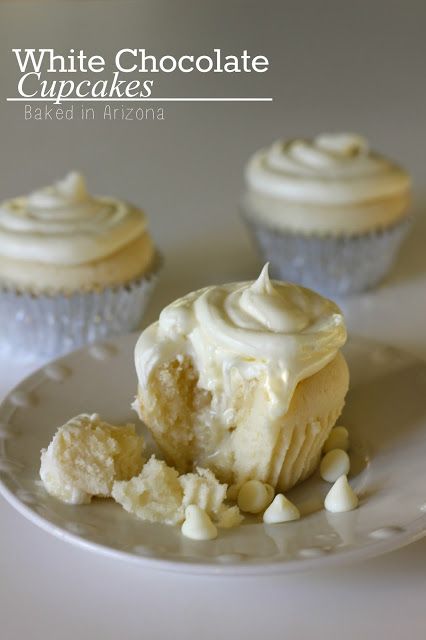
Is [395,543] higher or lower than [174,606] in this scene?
higher

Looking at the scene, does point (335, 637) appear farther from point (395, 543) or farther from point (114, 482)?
point (114, 482)

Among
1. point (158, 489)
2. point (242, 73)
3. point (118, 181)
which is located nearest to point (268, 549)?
point (158, 489)

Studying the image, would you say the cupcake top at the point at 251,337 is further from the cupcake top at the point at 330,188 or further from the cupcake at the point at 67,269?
the cupcake top at the point at 330,188

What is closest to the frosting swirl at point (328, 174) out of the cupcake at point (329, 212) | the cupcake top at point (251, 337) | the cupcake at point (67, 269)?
the cupcake at point (329, 212)

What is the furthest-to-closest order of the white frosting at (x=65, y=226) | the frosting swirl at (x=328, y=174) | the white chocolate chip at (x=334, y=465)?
the frosting swirl at (x=328, y=174) → the white frosting at (x=65, y=226) → the white chocolate chip at (x=334, y=465)

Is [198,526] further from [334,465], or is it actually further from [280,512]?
[334,465]

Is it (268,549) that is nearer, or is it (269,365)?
(268,549)

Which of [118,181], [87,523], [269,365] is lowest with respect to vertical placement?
[118,181]
